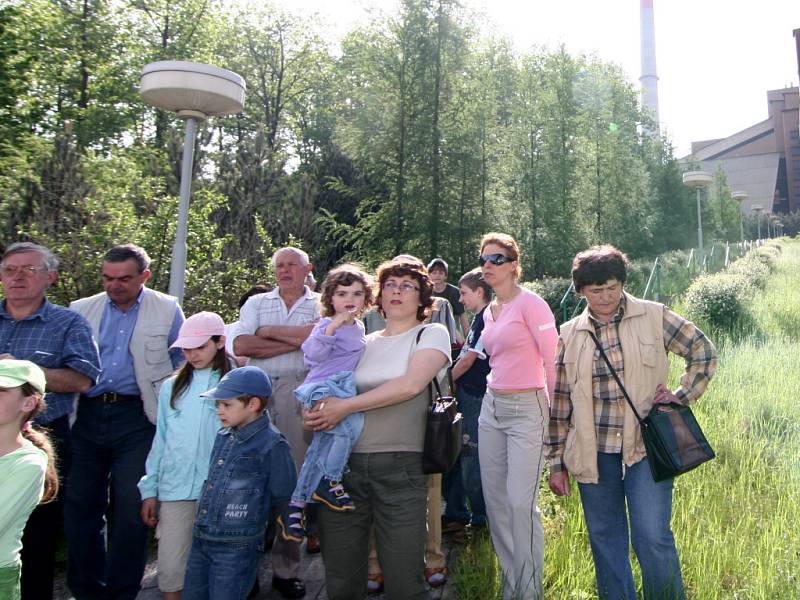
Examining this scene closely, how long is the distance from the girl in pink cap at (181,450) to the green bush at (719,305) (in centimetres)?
1115

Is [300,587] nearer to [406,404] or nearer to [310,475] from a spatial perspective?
[310,475]

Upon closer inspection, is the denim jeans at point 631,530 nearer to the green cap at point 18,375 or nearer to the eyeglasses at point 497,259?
the eyeglasses at point 497,259

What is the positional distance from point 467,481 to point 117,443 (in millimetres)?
2453

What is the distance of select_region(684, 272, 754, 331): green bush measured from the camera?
493 inches

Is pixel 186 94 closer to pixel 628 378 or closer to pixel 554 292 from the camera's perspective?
pixel 628 378

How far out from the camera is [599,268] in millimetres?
3117

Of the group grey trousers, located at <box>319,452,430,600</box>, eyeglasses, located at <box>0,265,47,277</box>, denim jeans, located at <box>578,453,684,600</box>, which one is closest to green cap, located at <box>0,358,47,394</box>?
eyeglasses, located at <box>0,265,47,277</box>

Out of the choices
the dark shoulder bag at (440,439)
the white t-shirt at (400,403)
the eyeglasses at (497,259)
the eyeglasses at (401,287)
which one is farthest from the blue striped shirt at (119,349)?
the eyeglasses at (497,259)

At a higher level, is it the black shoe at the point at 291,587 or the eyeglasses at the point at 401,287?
the eyeglasses at the point at 401,287

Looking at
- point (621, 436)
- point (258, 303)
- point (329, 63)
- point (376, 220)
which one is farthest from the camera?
point (329, 63)

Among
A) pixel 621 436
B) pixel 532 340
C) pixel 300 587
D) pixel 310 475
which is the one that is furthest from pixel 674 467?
pixel 300 587

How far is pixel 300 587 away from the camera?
3.96 meters

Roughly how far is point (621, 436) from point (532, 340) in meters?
0.82

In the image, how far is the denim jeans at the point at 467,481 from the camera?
4.80m
